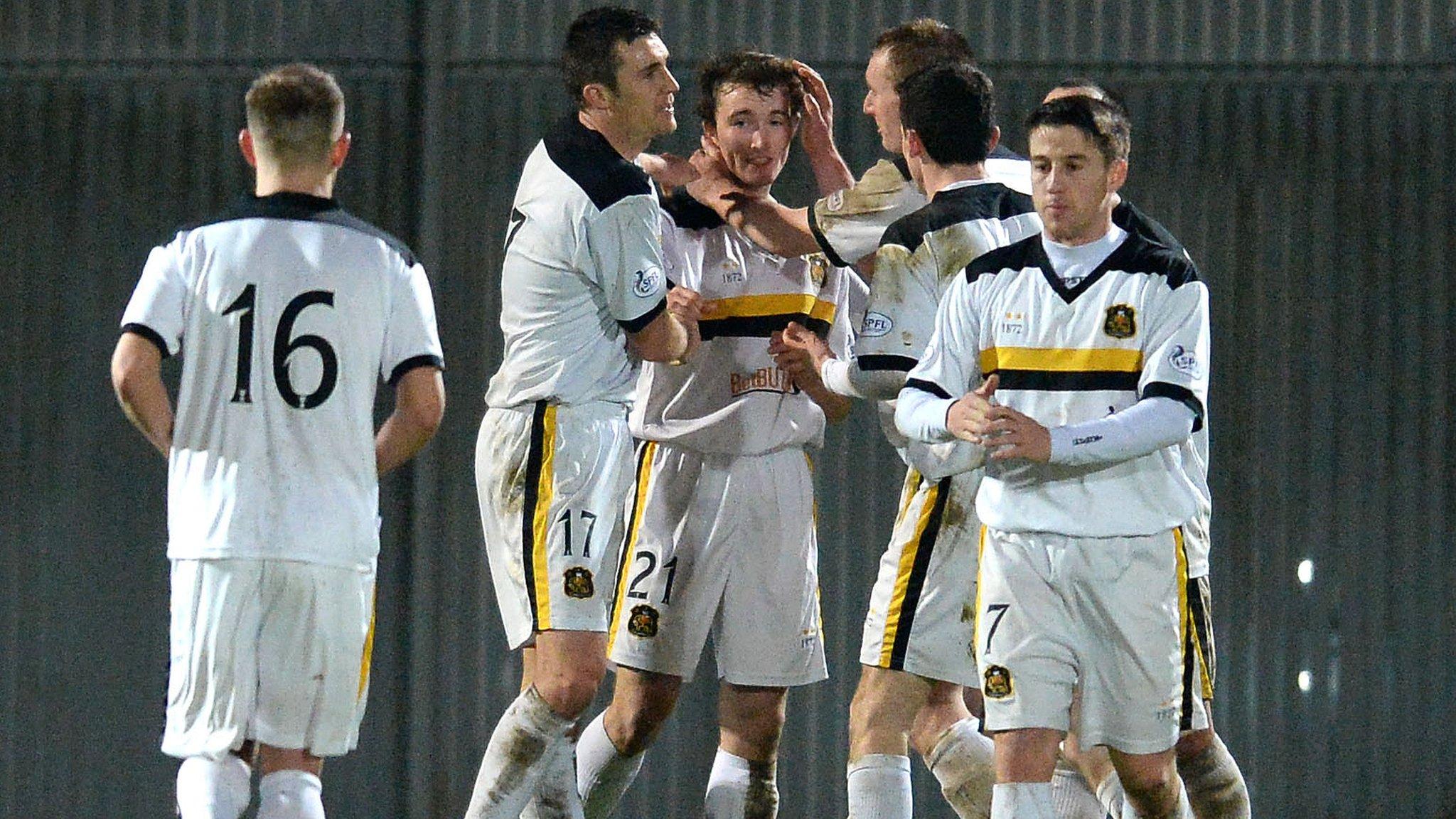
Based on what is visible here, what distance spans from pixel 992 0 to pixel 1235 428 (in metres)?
1.99

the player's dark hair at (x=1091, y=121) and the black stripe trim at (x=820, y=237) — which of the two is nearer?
the player's dark hair at (x=1091, y=121)

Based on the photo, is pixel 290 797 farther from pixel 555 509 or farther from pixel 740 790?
pixel 740 790

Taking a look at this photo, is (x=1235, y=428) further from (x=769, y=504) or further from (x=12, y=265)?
(x=12, y=265)

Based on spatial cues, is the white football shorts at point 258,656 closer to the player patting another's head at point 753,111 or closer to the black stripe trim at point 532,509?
the black stripe trim at point 532,509

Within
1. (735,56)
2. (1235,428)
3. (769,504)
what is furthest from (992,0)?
(769,504)

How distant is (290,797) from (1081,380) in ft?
6.18

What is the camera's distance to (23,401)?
725 centimetres

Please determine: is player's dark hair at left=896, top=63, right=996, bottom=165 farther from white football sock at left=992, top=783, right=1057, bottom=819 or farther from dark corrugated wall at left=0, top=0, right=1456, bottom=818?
dark corrugated wall at left=0, top=0, right=1456, bottom=818

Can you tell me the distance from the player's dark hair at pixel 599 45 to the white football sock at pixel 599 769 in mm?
1739

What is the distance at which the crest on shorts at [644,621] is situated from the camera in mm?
4965

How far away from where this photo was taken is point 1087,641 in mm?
3857

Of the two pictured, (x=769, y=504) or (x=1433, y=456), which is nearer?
(x=769, y=504)

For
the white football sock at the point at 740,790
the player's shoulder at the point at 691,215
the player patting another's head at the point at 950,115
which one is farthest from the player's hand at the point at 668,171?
the white football sock at the point at 740,790

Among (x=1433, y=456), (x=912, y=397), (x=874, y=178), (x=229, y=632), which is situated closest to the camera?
(x=229, y=632)
